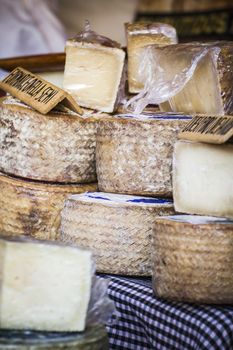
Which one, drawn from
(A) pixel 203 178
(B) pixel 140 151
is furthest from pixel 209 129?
(B) pixel 140 151

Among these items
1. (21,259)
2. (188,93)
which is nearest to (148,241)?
(188,93)

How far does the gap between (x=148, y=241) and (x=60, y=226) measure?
12.6 inches

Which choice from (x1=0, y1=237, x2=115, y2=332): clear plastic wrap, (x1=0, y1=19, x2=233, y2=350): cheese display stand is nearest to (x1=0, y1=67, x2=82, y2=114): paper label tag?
(x1=0, y1=19, x2=233, y2=350): cheese display stand

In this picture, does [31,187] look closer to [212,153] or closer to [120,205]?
[120,205]

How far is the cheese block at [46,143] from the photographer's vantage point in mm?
2383

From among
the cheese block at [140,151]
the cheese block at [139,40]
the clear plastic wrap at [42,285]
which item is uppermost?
the cheese block at [139,40]

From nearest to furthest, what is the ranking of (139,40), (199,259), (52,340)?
(52,340) → (199,259) → (139,40)

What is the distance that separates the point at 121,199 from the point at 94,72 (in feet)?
1.59

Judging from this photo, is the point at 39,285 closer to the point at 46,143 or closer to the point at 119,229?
the point at 119,229

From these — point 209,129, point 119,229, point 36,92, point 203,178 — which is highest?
point 36,92

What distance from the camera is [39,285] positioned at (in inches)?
65.2

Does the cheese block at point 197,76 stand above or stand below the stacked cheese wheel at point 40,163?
above

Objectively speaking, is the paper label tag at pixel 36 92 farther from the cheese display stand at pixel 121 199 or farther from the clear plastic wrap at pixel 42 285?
the clear plastic wrap at pixel 42 285

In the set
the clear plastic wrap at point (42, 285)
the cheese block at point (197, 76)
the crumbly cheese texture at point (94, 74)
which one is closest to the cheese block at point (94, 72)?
the crumbly cheese texture at point (94, 74)
